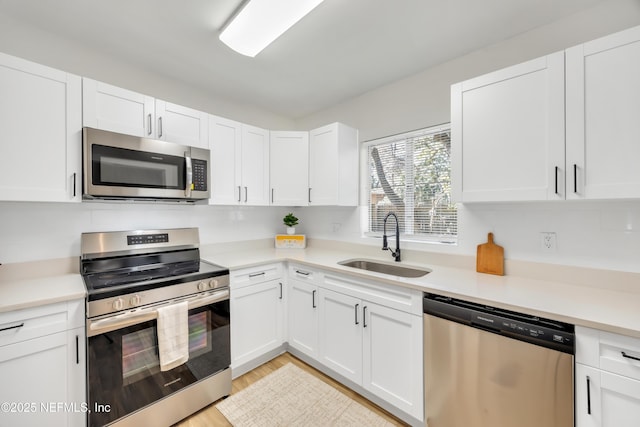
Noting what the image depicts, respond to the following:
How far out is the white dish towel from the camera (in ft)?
5.25

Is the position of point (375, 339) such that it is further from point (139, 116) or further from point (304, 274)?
point (139, 116)

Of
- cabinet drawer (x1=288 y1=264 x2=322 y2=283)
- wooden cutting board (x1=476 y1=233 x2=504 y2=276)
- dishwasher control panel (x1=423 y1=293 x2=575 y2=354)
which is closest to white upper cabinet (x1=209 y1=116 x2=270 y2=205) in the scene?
→ cabinet drawer (x1=288 y1=264 x2=322 y2=283)

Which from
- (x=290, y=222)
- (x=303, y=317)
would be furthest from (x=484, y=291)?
(x=290, y=222)

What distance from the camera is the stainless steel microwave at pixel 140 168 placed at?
1625 millimetres

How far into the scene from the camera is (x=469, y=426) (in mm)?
1402

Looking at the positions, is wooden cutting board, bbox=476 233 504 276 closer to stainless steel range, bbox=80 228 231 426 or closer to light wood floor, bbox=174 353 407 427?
light wood floor, bbox=174 353 407 427

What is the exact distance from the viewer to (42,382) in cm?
132

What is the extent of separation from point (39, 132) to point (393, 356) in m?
2.56

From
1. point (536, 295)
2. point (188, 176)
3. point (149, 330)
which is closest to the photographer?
point (536, 295)

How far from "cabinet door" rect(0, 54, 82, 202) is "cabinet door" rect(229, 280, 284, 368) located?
4.36 ft

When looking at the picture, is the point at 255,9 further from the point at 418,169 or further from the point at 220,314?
the point at 220,314

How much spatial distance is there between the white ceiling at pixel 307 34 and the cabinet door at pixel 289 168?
0.55 m

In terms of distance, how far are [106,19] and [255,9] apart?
103cm

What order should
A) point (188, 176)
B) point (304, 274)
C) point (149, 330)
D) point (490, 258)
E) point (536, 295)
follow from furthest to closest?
point (304, 274)
point (188, 176)
point (490, 258)
point (149, 330)
point (536, 295)
